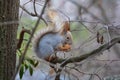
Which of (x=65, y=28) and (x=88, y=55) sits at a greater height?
(x=65, y=28)

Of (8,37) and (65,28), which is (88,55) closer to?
(65,28)

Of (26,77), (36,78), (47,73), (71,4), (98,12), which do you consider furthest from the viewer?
(98,12)

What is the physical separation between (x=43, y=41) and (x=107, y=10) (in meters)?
2.66

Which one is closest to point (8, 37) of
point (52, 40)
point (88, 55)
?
point (52, 40)

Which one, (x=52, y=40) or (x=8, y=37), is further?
(x=52, y=40)

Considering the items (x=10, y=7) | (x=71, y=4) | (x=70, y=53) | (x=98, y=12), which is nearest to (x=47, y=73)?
(x=70, y=53)

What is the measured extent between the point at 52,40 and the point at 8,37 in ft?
0.72

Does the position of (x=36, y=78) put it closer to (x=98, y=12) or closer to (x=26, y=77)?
(x=26, y=77)

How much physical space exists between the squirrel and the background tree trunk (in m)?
0.14

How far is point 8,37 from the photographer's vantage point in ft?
4.91

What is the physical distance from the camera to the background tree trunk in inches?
58.0

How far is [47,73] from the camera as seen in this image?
1832mm

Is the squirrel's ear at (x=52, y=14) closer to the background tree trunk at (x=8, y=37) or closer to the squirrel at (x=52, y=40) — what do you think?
the squirrel at (x=52, y=40)

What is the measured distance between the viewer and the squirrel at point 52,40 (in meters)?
1.58
